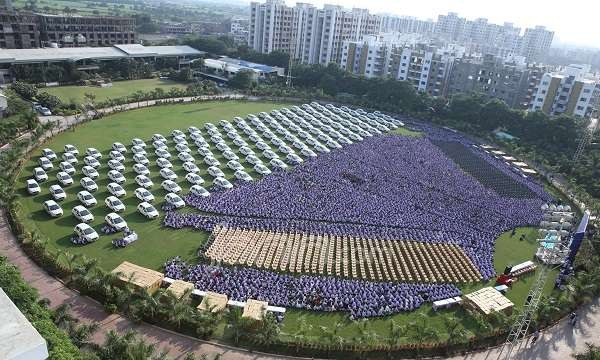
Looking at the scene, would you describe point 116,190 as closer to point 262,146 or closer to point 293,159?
point 262,146

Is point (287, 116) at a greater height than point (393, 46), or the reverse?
point (393, 46)

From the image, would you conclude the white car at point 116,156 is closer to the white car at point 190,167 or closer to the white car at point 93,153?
the white car at point 93,153

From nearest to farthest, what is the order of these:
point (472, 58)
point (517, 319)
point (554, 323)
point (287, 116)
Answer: point (517, 319) < point (554, 323) < point (287, 116) < point (472, 58)

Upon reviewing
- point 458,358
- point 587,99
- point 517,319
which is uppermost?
point 587,99

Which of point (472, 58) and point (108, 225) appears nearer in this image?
point (108, 225)

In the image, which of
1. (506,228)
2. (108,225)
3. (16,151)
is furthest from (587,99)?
(16,151)

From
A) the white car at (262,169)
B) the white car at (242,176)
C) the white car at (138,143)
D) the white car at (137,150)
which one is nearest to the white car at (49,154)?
the white car at (137,150)

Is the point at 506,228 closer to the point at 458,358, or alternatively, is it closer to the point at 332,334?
the point at 458,358

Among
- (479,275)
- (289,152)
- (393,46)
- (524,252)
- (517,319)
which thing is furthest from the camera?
(393,46)

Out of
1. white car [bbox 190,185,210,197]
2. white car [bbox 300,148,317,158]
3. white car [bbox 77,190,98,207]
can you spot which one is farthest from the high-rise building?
white car [bbox 77,190,98,207]
